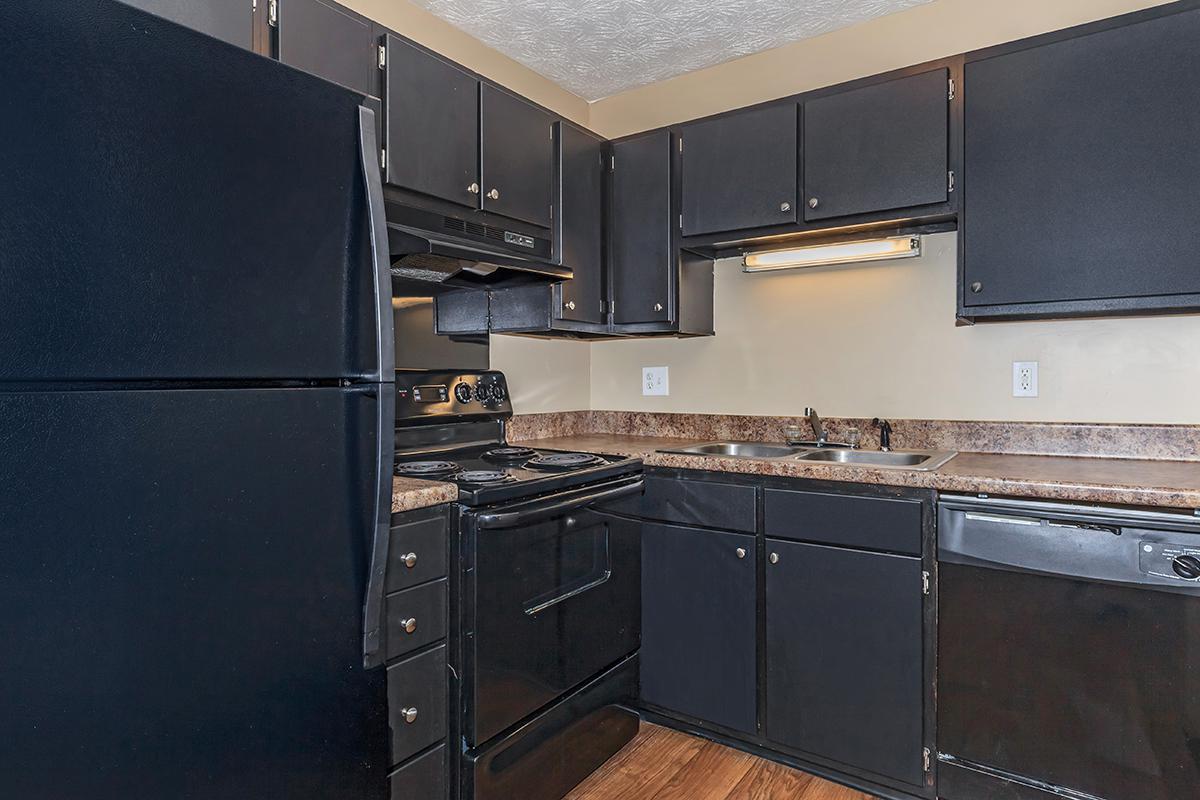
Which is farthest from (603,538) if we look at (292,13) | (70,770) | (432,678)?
(292,13)

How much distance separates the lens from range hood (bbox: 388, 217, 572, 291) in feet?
5.29

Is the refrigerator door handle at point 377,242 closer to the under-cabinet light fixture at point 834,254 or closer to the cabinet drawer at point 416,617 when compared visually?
the cabinet drawer at point 416,617

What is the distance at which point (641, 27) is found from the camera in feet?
8.13

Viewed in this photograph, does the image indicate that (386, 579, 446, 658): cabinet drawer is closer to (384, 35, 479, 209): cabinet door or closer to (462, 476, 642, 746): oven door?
(462, 476, 642, 746): oven door

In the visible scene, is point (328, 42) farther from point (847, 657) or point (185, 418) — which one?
point (847, 657)

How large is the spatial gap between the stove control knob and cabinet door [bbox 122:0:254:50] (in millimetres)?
2367

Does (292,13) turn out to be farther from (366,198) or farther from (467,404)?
(467,404)

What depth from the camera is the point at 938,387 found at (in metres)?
2.32

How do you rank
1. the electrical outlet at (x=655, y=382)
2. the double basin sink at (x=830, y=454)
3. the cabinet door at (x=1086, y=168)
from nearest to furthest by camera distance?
the cabinet door at (x=1086, y=168) → the double basin sink at (x=830, y=454) → the electrical outlet at (x=655, y=382)

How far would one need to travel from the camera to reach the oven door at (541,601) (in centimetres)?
160

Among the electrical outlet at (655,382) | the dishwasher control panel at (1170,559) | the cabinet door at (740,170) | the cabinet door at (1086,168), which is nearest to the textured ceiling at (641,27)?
the cabinet door at (740,170)

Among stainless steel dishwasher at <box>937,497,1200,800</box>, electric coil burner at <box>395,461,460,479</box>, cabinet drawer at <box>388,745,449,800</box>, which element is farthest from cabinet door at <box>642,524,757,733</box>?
cabinet drawer at <box>388,745,449,800</box>

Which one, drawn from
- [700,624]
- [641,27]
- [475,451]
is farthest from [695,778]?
[641,27]

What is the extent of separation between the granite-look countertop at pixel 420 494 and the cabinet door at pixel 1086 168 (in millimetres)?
1643
